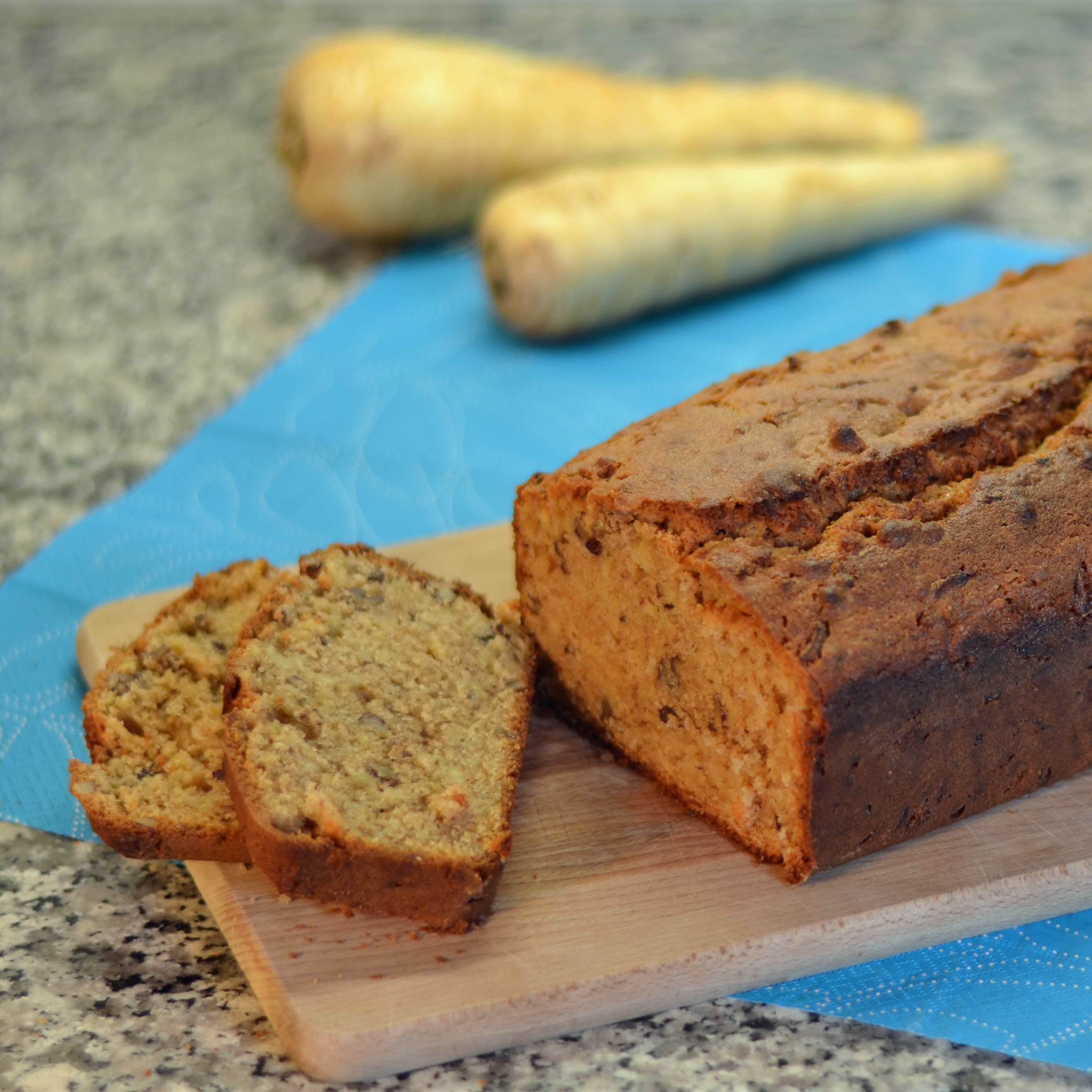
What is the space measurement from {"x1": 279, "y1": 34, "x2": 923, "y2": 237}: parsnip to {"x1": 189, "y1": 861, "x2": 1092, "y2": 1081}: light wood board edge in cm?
286

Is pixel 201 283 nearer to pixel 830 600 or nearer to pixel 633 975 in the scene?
pixel 830 600

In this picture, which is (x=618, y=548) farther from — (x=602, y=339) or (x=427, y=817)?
(x=602, y=339)

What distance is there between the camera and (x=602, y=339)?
4.23 meters

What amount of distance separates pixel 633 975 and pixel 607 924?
106 millimetres

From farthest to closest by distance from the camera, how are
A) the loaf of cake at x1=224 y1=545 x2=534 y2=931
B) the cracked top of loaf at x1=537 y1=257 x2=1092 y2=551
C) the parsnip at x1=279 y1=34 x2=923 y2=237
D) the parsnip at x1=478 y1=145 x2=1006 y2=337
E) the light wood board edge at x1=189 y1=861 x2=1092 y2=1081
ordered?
the parsnip at x1=279 y1=34 x2=923 y2=237 → the parsnip at x1=478 y1=145 x2=1006 y2=337 → the cracked top of loaf at x1=537 y1=257 x2=1092 y2=551 → the loaf of cake at x1=224 y1=545 x2=534 y2=931 → the light wood board edge at x1=189 y1=861 x2=1092 y2=1081

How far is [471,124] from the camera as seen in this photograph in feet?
14.8

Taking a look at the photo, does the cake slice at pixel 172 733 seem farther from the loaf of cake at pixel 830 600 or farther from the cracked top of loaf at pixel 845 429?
the cracked top of loaf at pixel 845 429

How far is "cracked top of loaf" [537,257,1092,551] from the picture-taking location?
2219 mm

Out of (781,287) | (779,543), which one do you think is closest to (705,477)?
(779,543)

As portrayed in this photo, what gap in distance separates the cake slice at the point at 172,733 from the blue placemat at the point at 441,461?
25 cm

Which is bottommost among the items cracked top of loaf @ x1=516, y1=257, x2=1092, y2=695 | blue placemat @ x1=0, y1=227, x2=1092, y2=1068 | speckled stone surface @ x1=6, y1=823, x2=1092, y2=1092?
speckled stone surface @ x1=6, y1=823, x2=1092, y2=1092

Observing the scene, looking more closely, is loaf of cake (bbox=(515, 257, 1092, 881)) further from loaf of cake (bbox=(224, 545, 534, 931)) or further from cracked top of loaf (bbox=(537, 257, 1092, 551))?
loaf of cake (bbox=(224, 545, 534, 931))

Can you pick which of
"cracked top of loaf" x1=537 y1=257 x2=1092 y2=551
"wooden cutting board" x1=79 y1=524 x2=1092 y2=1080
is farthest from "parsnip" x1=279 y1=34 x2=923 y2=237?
"wooden cutting board" x1=79 y1=524 x2=1092 y2=1080

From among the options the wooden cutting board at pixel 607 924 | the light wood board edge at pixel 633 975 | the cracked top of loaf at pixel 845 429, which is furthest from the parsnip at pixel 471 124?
the light wood board edge at pixel 633 975
